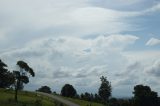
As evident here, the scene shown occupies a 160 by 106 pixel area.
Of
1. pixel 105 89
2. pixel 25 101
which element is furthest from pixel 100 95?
pixel 25 101

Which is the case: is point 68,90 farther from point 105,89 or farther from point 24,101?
point 24,101

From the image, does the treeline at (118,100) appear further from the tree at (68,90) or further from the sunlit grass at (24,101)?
the sunlit grass at (24,101)

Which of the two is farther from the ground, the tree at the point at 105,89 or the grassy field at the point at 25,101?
the tree at the point at 105,89

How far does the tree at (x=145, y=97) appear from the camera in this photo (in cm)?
13225

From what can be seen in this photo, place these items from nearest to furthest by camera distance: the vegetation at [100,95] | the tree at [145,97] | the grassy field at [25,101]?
the grassy field at [25,101] → the vegetation at [100,95] → the tree at [145,97]

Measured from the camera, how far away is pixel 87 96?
147 metres

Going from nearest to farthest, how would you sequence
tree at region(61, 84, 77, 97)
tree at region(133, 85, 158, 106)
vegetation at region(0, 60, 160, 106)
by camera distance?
vegetation at region(0, 60, 160, 106) → tree at region(133, 85, 158, 106) → tree at region(61, 84, 77, 97)

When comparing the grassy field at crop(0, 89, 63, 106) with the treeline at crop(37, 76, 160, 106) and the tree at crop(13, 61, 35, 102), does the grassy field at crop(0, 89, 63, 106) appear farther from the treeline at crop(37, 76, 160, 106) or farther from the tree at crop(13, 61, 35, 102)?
the treeline at crop(37, 76, 160, 106)

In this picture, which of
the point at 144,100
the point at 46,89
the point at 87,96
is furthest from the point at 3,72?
the point at 46,89

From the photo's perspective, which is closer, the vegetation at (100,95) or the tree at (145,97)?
the vegetation at (100,95)

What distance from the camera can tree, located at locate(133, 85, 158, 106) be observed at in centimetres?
13225

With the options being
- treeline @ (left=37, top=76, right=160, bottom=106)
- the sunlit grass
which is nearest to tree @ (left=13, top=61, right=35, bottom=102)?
the sunlit grass

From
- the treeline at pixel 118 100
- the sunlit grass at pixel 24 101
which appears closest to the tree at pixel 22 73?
the sunlit grass at pixel 24 101

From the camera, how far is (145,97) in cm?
13462
